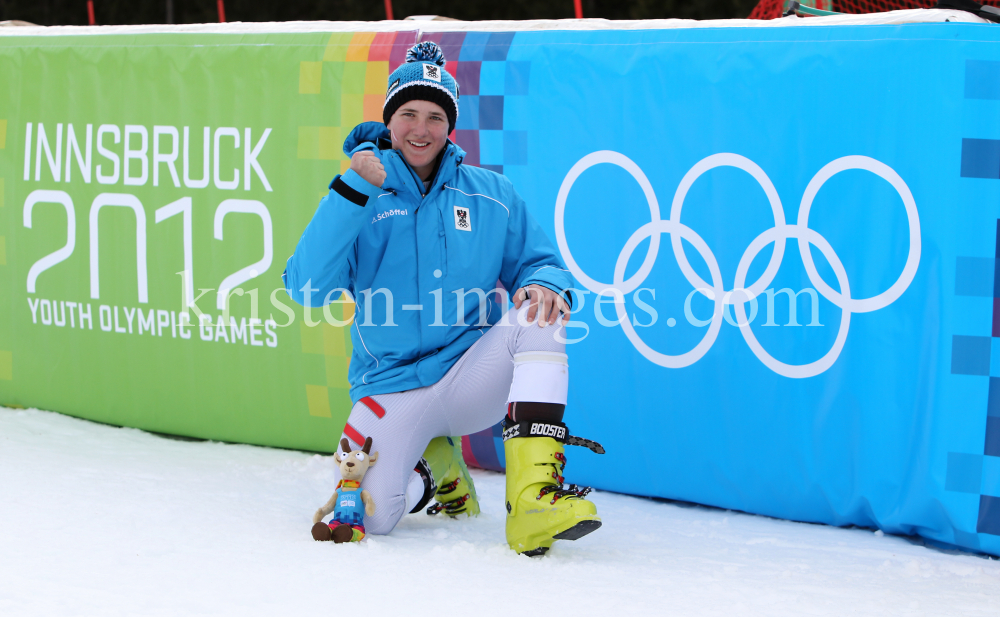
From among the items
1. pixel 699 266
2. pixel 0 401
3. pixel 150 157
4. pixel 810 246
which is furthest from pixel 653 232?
pixel 0 401

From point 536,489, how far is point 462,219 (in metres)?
0.62

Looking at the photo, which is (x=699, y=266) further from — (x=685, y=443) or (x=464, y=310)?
(x=464, y=310)

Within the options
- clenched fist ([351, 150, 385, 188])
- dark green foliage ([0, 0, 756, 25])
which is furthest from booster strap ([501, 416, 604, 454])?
dark green foliage ([0, 0, 756, 25])

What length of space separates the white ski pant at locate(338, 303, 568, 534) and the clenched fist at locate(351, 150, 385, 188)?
413 millimetres

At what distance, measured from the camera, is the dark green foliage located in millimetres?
8133

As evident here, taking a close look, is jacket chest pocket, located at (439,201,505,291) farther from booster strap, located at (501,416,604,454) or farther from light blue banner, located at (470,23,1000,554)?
light blue banner, located at (470,23,1000,554)

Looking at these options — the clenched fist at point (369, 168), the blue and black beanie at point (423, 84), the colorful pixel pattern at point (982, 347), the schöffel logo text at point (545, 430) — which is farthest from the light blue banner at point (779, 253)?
the clenched fist at point (369, 168)

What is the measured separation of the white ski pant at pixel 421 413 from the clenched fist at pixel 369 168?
41 centimetres

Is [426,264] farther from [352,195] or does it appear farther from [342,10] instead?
[342,10]

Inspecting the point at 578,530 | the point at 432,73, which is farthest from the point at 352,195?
the point at 578,530

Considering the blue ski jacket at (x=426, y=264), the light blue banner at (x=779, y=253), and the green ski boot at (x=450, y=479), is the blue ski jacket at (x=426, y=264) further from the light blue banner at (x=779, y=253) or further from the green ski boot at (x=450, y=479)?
the light blue banner at (x=779, y=253)

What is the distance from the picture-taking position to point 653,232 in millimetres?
2494

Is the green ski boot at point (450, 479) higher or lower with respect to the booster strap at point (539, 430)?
lower

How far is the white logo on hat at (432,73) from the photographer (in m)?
2.09
